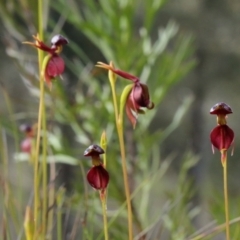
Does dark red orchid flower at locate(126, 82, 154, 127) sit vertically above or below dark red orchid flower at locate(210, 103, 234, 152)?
above

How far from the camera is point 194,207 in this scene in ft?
3.34

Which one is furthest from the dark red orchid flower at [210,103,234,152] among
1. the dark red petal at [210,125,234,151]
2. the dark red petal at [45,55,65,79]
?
the dark red petal at [45,55,65,79]

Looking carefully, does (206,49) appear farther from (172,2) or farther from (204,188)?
(204,188)

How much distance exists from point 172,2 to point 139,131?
34cm

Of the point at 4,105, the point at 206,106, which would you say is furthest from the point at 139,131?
the point at 4,105

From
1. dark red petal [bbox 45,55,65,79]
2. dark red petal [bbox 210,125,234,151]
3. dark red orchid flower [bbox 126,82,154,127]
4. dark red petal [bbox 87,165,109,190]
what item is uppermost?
dark red petal [bbox 45,55,65,79]

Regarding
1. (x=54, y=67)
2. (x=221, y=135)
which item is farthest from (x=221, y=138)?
(x=54, y=67)

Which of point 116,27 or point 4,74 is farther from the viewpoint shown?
point 4,74

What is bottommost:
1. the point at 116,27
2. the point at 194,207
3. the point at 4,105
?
the point at 194,207

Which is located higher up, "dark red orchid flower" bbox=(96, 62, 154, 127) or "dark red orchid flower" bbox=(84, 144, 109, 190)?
"dark red orchid flower" bbox=(96, 62, 154, 127)

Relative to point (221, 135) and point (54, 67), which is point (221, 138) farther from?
point (54, 67)

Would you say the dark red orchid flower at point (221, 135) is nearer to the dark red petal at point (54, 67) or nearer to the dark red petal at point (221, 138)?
the dark red petal at point (221, 138)

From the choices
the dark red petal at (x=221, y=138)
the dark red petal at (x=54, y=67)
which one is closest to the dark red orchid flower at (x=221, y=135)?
the dark red petal at (x=221, y=138)

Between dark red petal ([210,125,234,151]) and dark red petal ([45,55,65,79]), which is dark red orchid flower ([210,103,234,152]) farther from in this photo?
dark red petal ([45,55,65,79])
